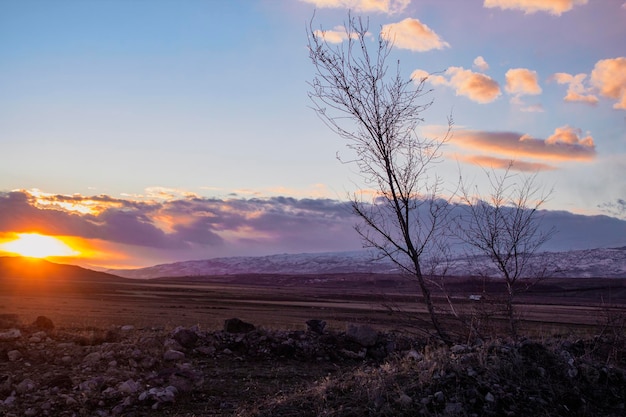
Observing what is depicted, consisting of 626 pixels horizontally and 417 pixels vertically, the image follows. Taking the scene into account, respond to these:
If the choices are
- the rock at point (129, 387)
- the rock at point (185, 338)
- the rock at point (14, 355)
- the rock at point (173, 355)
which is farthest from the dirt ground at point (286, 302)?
the rock at point (14, 355)

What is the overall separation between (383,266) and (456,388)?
616ft

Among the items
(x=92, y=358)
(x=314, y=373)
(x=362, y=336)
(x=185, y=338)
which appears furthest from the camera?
(x=362, y=336)

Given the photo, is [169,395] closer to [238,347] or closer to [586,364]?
[238,347]

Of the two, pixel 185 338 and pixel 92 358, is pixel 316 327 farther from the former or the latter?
pixel 92 358

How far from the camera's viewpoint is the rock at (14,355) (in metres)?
10.9

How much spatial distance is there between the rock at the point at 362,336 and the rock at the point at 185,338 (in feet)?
14.6

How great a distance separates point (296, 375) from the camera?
11.8 m

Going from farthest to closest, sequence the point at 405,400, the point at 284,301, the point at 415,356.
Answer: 1. the point at 284,301
2. the point at 415,356
3. the point at 405,400

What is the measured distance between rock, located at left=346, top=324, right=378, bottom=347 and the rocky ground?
30 millimetres

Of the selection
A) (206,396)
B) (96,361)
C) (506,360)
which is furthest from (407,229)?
(96,361)

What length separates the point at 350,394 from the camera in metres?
6.03

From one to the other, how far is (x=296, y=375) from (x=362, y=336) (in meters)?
3.78

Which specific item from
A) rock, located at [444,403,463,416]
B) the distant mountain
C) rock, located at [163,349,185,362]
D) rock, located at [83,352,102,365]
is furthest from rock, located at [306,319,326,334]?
the distant mountain

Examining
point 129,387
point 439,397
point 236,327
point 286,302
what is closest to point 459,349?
point 439,397
